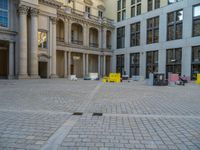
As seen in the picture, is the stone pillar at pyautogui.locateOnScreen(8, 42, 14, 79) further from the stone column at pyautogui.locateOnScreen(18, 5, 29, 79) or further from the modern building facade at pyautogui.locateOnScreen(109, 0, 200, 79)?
the modern building facade at pyautogui.locateOnScreen(109, 0, 200, 79)

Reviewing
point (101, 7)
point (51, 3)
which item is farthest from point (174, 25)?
point (51, 3)

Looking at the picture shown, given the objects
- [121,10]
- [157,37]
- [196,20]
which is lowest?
[157,37]

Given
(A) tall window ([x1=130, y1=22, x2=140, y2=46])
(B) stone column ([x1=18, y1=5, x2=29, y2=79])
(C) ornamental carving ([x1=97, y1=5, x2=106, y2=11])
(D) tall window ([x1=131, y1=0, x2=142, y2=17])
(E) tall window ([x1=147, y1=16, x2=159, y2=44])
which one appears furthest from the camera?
(C) ornamental carving ([x1=97, y1=5, x2=106, y2=11])

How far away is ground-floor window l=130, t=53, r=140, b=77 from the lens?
1706 inches

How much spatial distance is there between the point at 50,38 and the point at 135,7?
22528 millimetres

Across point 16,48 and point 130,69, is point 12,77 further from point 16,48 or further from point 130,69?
point 130,69

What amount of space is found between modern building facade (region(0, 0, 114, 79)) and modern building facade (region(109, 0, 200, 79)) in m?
4.26

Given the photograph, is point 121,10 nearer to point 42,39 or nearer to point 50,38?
point 50,38

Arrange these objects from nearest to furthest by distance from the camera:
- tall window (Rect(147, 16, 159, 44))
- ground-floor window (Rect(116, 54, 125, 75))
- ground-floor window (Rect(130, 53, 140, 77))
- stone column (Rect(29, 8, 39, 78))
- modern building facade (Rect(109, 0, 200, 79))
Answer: stone column (Rect(29, 8, 39, 78)) < modern building facade (Rect(109, 0, 200, 79)) < tall window (Rect(147, 16, 159, 44)) < ground-floor window (Rect(130, 53, 140, 77)) < ground-floor window (Rect(116, 54, 125, 75))

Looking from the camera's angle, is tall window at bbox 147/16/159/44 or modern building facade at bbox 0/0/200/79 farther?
tall window at bbox 147/16/159/44

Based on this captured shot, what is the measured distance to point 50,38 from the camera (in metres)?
32.2

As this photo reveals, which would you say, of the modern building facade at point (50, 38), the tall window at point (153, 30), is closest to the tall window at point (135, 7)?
the tall window at point (153, 30)

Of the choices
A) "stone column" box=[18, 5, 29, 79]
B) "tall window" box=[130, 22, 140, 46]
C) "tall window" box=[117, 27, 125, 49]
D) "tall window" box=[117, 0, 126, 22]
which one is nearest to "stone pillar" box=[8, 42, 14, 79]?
"stone column" box=[18, 5, 29, 79]

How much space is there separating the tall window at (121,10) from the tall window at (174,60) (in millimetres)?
15811
